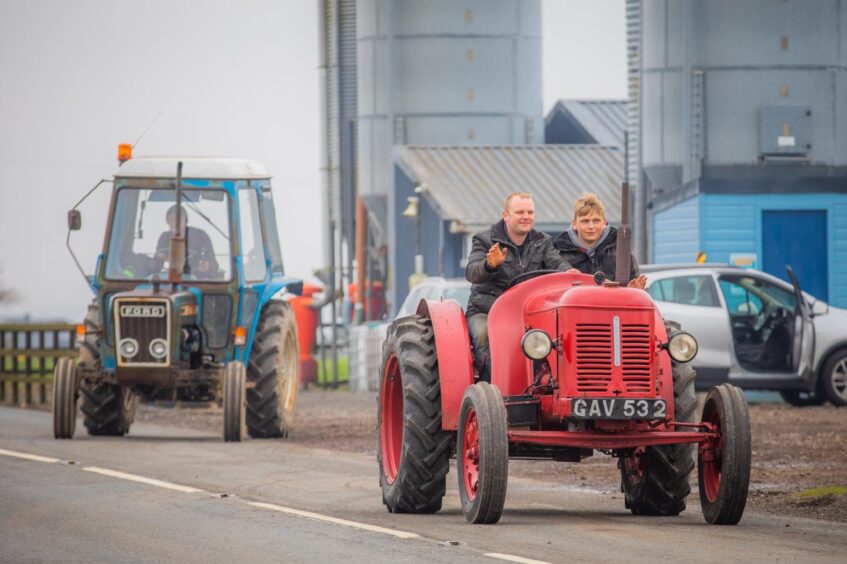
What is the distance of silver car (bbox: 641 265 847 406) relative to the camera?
24.1 metres

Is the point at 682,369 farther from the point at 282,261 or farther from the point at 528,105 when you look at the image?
the point at 528,105

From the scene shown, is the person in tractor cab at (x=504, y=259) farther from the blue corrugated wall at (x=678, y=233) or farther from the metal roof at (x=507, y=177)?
the metal roof at (x=507, y=177)

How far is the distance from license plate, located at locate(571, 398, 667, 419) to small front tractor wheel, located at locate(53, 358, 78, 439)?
33.1 feet

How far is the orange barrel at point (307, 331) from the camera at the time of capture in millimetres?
40781

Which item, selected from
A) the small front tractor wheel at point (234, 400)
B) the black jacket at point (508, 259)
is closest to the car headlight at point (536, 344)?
the black jacket at point (508, 259)

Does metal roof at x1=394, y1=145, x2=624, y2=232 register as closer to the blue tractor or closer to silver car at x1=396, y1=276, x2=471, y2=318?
silver car at x1=396, y1=276, x2=471, y2=318

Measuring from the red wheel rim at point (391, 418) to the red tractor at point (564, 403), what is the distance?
554 millimetres

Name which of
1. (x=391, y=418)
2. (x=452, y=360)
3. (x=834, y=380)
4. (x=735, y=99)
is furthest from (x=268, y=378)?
(x=735, y=99)

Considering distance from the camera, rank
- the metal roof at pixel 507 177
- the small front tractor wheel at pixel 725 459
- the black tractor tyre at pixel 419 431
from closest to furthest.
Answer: the small front tractor wheel at pixel 725 459, the black tractor tyre at pixel 419 431, the metal roof at pixel 507 177

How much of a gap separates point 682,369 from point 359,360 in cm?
2512

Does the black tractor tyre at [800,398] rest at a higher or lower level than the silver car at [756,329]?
lower

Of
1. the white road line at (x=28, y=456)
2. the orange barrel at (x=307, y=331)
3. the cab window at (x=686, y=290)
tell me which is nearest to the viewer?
the white road line at (x=28, y=456)

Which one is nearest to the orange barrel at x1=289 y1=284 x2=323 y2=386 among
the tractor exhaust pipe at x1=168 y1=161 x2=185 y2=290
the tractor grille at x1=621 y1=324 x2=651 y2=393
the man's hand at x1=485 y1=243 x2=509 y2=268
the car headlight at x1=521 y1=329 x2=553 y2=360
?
the tractor exhaust pipe at x1=168 y1=161 x2=185 y2=290

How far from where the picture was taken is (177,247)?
20375 millimetres
